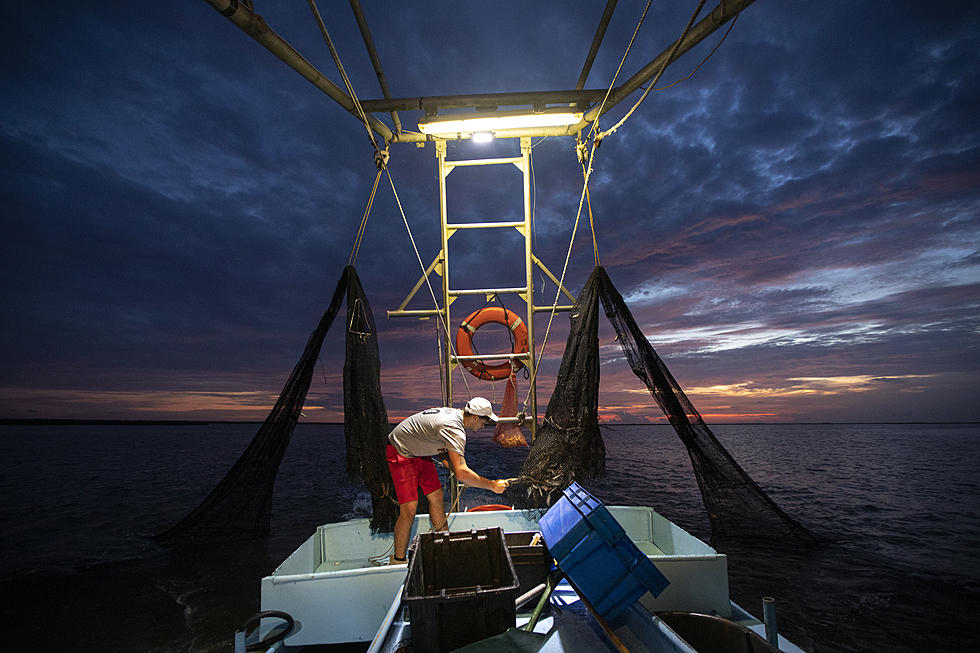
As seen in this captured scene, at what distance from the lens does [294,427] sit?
496 cm

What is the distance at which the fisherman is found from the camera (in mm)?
4086

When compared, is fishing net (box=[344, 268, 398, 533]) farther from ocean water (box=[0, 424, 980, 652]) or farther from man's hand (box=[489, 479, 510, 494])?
ocean water (box=[0, 424, 980, 652])

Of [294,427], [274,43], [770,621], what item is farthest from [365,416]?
[770,621]

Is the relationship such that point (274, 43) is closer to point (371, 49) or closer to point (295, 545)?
point (371, 49)

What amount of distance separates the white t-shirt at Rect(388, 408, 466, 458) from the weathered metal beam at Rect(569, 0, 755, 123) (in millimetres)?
3554

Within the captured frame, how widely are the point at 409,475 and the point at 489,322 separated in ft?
8.83

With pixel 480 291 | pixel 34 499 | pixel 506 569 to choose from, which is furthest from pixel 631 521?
pixel 34 499

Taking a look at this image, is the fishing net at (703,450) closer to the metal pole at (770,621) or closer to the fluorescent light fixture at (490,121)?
the fluorescent light fixture at (490,121)

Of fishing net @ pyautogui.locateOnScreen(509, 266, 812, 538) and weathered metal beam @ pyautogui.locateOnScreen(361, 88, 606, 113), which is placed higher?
weathered metal beam @ pyautogui.locateOnScreen(361, 88, 606, 113)

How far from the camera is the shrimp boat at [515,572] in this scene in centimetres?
222

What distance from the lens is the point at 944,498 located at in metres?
19.0

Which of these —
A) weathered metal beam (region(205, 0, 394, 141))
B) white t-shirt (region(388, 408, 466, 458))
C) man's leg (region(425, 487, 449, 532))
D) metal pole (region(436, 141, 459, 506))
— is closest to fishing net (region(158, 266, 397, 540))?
white t-shirt (region(388, 408, 466, 458))

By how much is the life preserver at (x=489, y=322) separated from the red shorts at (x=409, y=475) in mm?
1719

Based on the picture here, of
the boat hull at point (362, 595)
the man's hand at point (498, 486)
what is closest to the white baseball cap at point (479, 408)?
the man's hand at point (498, 486)
